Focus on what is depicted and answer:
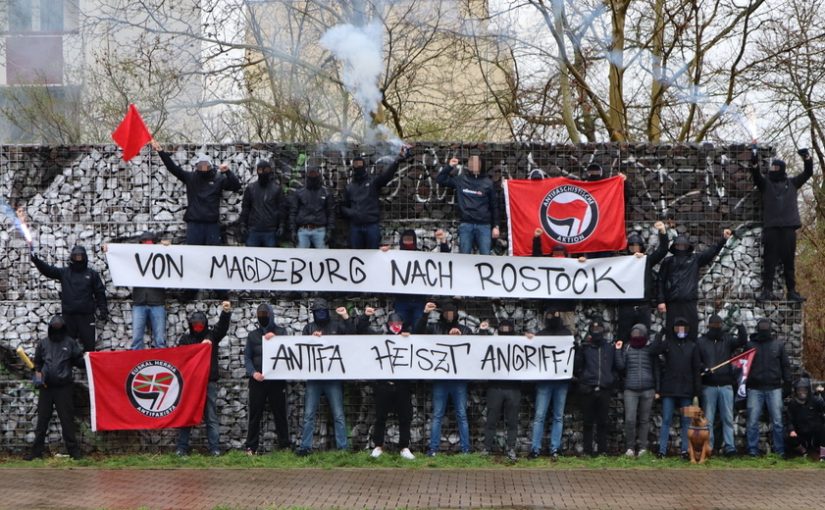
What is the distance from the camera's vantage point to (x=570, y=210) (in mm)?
15469

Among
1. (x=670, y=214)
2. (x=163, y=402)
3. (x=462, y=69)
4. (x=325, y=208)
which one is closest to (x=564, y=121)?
(x=462, y=69)

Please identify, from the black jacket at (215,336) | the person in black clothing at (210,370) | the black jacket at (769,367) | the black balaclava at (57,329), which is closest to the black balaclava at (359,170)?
the person in black clothing at (210,370)

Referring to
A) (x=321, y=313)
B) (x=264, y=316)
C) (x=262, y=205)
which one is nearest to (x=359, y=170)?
(x=262, y=205)

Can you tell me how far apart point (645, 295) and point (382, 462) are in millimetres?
4161

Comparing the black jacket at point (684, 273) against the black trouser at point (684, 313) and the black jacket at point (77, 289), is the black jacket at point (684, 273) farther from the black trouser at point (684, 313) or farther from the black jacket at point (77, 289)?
the black jacket at point (77, 289)

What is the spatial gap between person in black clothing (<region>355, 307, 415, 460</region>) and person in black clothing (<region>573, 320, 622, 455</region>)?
2.27 metres

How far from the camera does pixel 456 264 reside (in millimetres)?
15266

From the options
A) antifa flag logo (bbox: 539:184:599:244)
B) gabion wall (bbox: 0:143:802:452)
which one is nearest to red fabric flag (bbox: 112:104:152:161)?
gabion wall (bbox: 0:143:802:452)

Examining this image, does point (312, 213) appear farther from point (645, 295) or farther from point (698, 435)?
point (698, 435)

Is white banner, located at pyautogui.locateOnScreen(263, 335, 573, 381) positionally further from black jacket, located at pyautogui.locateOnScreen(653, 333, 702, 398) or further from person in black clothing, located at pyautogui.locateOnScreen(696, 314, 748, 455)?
person in black clothing, located at pyautogui.locateOnScreen(696, 314, 748, 455)

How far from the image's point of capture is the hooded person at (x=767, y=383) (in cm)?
1488

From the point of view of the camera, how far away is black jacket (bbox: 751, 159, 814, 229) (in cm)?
1530

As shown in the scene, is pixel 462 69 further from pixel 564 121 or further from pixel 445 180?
pixel 445 180

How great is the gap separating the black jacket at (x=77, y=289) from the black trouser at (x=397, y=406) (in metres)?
3.87
